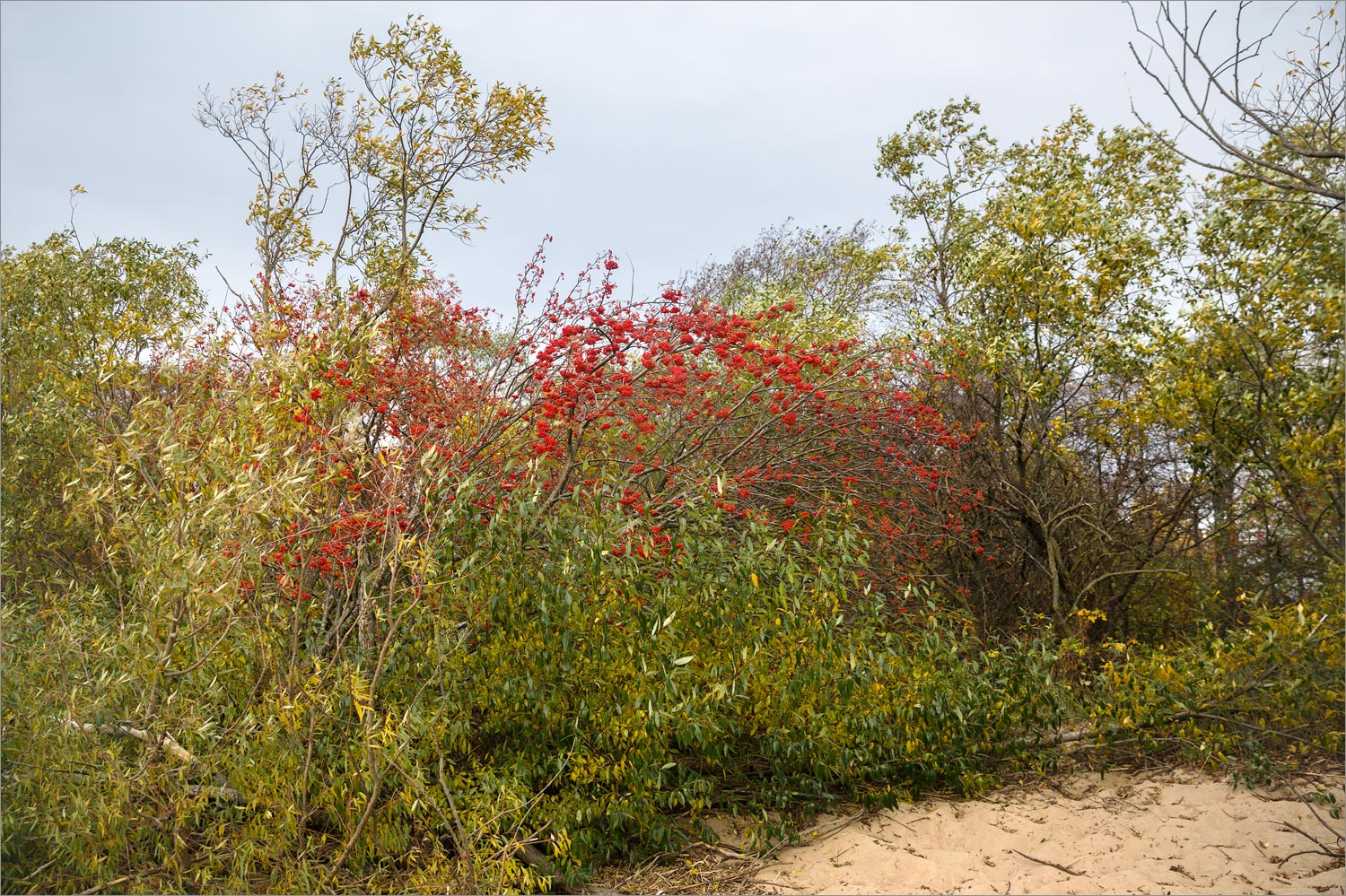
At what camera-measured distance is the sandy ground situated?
441 centimetres

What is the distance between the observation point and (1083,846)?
4.78 meters

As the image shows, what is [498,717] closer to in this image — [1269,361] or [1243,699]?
[1243,699]

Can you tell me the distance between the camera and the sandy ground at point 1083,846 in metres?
4.41

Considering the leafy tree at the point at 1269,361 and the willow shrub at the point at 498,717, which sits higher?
the leafy tree at the point at 1269,361

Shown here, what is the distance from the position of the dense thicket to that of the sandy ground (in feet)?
0.96

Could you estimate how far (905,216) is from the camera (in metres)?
9.20

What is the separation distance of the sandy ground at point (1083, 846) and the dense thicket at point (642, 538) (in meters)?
0.29

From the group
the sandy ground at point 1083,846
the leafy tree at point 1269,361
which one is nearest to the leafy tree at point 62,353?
the sandy ground at point 1083,846

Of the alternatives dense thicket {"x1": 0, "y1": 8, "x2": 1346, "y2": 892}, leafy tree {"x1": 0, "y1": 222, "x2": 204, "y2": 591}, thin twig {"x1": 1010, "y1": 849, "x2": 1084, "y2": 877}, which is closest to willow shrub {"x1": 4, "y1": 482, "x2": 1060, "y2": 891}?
dense thicket {"x1": 0, "y1": 8, "x2": 1346, "y2": 892}

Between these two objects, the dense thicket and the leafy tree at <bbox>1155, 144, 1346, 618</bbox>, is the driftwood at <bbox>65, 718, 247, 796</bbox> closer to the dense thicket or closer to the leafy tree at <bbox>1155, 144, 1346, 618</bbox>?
the dense thicket

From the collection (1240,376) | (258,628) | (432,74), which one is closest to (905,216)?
(1240,376)

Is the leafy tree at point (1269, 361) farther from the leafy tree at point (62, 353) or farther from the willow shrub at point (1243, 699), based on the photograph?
the leafy tree at point (62, 353)

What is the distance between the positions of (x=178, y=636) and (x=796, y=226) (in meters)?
13.2

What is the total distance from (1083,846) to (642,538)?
2659 mm
